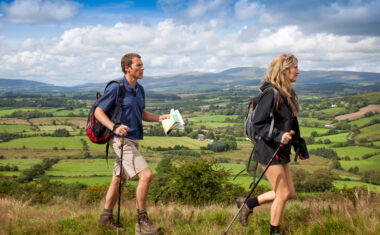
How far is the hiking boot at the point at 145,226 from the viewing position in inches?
157

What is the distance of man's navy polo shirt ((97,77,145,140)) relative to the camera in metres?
4.10

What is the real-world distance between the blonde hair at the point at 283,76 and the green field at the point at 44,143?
202 feet

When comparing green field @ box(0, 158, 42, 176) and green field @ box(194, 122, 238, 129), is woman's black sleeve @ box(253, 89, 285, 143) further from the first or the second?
green field @ box(194, 122, 238, 129)

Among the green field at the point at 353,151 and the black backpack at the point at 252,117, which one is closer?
the black backpack at the point at 252,117

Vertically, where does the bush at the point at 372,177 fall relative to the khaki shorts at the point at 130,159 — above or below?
below

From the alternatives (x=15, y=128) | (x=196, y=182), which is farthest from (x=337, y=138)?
(x=15, y=128)

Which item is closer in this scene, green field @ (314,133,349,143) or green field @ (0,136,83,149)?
green field @ (0,136,83,149)

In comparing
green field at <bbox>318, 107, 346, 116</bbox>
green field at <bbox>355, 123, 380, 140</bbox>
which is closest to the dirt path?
green field at <bbox>318, 107, 346, 116</bbox>

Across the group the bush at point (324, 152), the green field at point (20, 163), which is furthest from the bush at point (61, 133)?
the bush at point (324, 152)

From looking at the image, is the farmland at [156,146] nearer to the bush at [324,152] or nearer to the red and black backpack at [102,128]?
the bush at [324,152]

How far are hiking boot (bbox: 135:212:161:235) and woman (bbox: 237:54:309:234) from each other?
1511 mm

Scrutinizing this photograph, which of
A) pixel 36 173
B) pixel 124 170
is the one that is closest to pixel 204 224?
pixel 124 170

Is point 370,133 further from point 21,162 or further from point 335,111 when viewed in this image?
point 21,162

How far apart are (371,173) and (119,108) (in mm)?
49054
